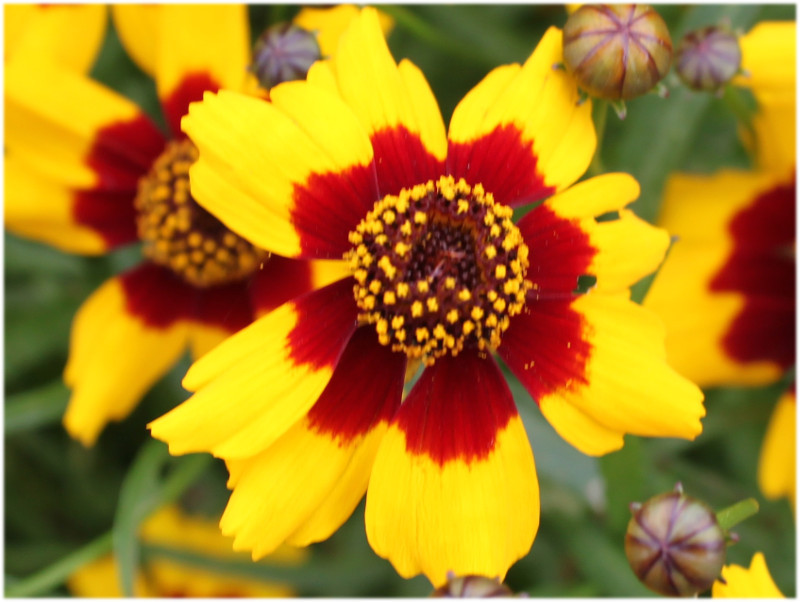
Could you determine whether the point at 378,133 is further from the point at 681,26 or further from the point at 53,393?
the point at 53,393

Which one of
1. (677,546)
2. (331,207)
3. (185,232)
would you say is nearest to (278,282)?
(185,232)

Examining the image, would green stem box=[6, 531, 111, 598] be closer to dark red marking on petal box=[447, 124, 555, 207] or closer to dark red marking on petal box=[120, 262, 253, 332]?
dark red marking on petal box=[120, 262, 253, 332]

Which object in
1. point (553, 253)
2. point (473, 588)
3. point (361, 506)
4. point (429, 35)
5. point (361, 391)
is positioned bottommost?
point (361, 506)

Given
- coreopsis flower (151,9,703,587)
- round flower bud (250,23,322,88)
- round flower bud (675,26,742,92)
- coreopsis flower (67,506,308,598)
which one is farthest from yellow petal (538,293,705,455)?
coreopsis flower (67,506,308,598)

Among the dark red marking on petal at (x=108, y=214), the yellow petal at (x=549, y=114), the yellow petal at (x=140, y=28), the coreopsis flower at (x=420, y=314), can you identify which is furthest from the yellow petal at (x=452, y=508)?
the yellow petal at (x=140, y=28)

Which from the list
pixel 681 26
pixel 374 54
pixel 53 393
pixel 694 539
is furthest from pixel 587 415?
pixel 53 393

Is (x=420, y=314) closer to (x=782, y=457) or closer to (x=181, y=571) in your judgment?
(x=782, y=457)

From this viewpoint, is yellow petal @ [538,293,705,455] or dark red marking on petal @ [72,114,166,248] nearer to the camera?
yellow petal @ [538,293,705,455]
